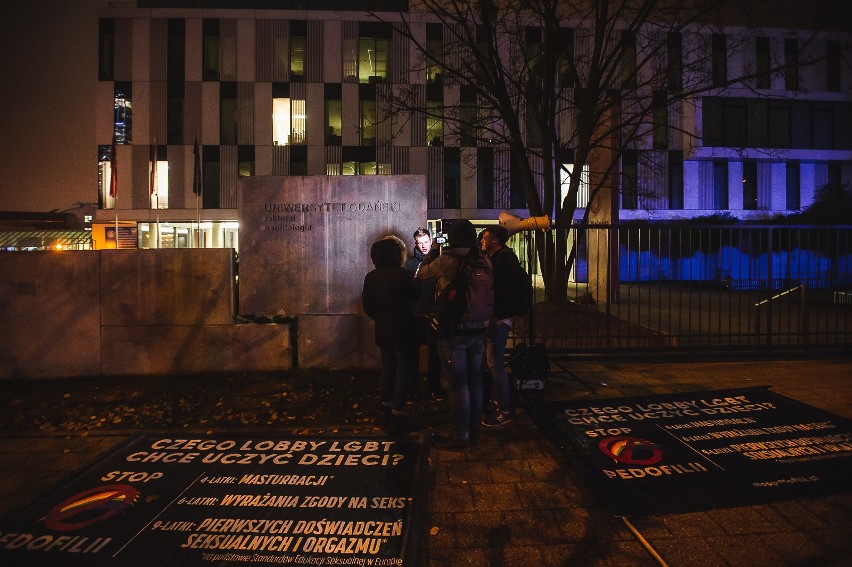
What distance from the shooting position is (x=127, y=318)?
287 inches

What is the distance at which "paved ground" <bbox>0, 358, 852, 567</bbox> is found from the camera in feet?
10.3

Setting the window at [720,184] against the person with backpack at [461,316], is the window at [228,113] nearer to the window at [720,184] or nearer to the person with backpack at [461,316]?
the window at [720,184]

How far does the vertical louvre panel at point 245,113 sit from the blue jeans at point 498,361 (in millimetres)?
28787

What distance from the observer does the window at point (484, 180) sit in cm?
3080

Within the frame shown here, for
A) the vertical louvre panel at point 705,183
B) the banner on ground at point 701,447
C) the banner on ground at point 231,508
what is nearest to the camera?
the banner on ground at point 231,508

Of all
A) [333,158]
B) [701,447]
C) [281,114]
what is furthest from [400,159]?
[701,447]

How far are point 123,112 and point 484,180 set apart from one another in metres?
20.7

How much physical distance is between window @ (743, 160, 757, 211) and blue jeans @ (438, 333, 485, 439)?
33.5 meters

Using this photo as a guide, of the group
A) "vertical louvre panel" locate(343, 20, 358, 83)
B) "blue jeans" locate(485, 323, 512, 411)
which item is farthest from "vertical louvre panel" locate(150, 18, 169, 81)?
"blue jeans" locate(485, 323, 512, 411)

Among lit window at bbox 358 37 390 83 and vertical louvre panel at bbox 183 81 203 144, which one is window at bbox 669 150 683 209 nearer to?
lit window at bbox 358 37 390 83

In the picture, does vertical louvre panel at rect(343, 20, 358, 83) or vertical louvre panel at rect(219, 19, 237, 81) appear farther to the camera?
vertical louvre panel at rect(343, 20, 358, 83)

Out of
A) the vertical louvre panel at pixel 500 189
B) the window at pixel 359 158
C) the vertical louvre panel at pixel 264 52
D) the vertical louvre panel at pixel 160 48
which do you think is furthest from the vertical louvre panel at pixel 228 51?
the vertical louvre panel at pixel 500 189

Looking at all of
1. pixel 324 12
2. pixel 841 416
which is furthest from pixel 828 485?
pixel 324 12

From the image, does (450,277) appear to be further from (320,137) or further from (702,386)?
(320,137)
